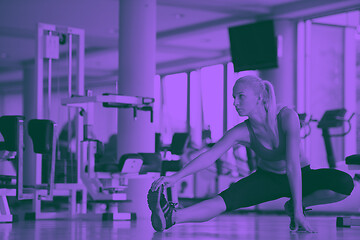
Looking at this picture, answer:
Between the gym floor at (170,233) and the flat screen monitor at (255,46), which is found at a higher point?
the flat screen monitor at (255,46)

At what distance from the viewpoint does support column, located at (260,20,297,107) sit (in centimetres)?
879

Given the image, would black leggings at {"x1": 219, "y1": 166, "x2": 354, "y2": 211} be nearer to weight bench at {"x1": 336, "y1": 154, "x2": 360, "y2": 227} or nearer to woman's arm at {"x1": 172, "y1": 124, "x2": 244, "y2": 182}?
woman's arm at {"x1": 172, "y1": 124, "x2": 244, "y2": 182}

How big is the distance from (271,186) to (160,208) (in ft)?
2.17

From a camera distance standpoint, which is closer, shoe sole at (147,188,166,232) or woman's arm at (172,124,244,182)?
shoe sole at (147,188,166,232)

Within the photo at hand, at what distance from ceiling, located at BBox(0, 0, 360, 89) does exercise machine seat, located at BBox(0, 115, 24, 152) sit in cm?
369

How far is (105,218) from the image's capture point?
569 centimetres

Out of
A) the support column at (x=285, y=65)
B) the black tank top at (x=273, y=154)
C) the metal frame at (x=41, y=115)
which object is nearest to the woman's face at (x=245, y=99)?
the black tank top at (x=273, y=154)

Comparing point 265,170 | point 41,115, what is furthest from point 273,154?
point 41,115

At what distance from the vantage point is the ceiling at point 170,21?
27.7 feet

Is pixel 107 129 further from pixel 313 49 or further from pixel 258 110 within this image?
pixel 258 110

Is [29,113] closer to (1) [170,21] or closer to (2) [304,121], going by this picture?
(1) [170,21]

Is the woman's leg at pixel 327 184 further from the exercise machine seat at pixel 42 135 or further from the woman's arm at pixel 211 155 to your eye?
the exercise machine seat at pixel 42 135

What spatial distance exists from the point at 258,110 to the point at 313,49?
20.3ft

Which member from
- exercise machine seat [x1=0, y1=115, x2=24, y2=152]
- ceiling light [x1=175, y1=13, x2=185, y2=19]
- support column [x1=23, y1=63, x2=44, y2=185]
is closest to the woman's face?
Result: exercise machine seat [x1=0, y1=115, x2=24, y2=152]
